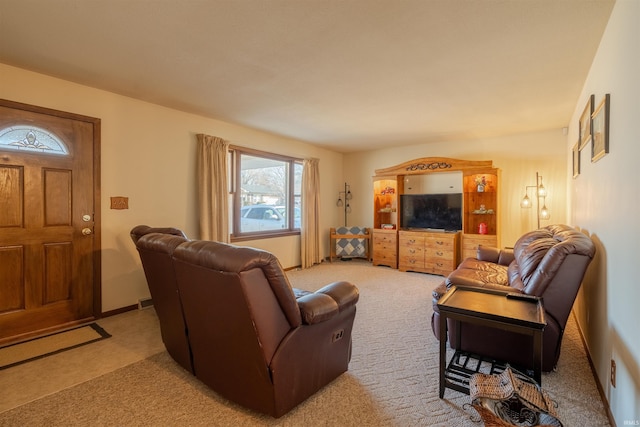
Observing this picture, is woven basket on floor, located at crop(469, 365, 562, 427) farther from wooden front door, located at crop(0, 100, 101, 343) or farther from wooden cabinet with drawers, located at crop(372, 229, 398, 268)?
wooden cabinet with drawers, located at crop(372, 229, 398, 268)

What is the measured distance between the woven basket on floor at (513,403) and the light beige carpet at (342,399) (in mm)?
268

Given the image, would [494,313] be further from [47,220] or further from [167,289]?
[47,220]

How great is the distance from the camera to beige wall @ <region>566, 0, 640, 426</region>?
4.71ft

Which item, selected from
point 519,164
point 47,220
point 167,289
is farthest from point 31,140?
point 519,164

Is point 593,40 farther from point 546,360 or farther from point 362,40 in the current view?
point 546,360

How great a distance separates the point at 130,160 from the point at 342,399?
10.8 ft

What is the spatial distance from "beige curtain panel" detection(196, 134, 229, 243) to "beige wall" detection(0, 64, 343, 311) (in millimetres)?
136

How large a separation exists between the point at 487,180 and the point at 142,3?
508cm

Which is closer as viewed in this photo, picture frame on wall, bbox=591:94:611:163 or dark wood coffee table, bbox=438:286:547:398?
dark wood coffee table, bbox=438:286:547:398

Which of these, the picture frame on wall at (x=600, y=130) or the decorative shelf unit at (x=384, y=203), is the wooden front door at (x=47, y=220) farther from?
the decorative shelf unit at (x=384, y=203)

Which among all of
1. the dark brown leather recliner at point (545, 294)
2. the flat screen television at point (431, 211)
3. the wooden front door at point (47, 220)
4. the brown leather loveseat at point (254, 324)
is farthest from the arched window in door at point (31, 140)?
the flat screen television at point (431, 211)

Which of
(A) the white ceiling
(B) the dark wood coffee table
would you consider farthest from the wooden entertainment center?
(B) the dark wood coffee table

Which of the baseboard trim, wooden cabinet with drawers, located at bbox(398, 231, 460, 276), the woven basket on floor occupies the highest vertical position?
wooden cabinet with drawers, located at bbox(398, 231, 460, 276)

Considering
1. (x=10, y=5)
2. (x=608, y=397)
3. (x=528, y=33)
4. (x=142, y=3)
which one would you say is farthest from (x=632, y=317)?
(x=10, y=5)
